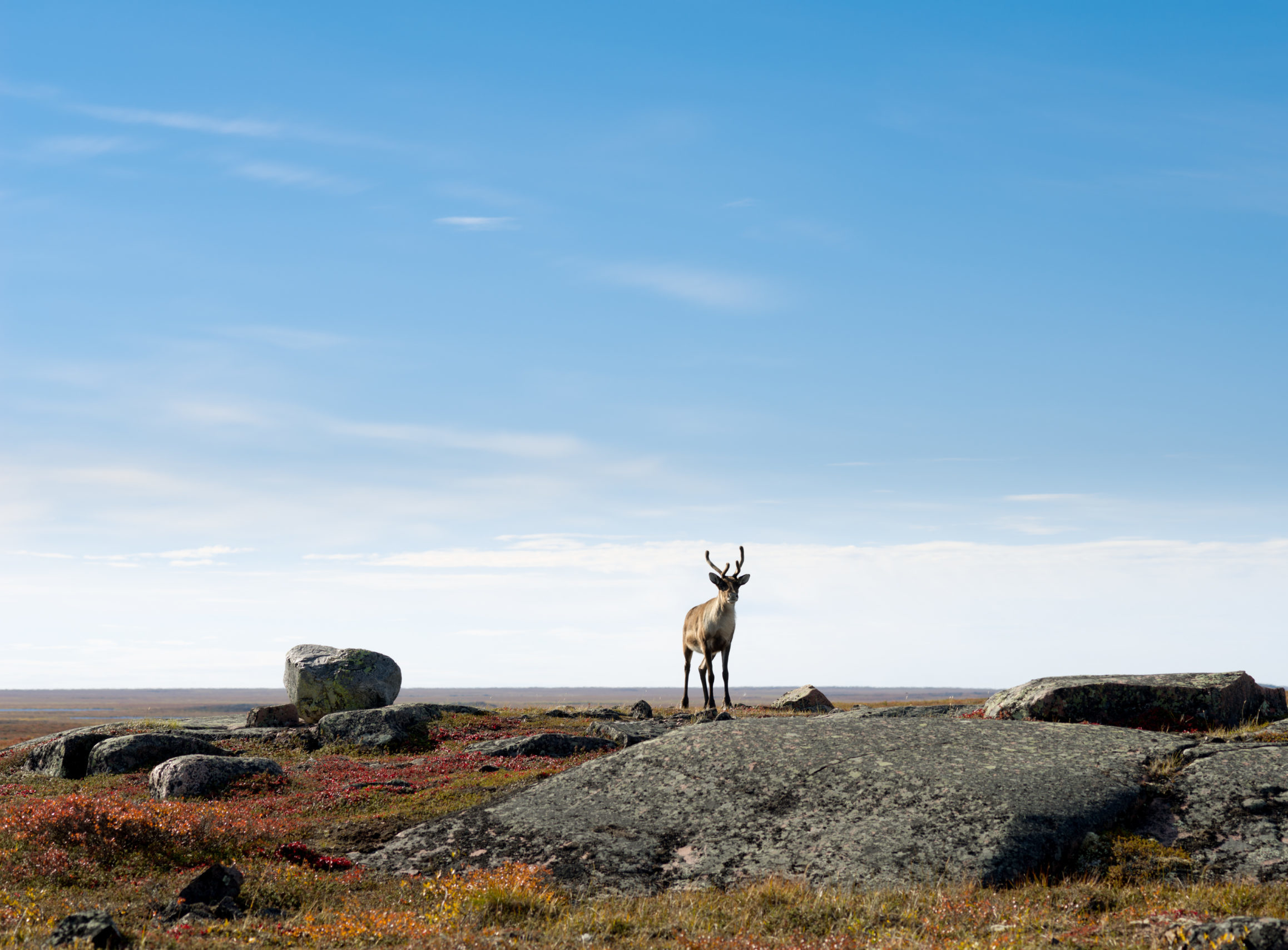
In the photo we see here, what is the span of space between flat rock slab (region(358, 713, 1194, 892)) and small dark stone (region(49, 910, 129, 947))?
4801mm

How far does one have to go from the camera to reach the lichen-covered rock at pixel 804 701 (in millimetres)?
41406

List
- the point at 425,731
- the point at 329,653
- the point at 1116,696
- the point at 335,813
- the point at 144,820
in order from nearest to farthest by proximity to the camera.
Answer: the point at 144,820, the point at 335,813, the point at 1116,696, the point at 425,731, the point at 329,653

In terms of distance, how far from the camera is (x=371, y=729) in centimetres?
3020

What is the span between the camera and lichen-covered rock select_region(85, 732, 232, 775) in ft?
85.5

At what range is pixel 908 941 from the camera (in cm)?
979

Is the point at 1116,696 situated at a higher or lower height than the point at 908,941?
higher

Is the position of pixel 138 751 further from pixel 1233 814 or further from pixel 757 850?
pixel 1233 814

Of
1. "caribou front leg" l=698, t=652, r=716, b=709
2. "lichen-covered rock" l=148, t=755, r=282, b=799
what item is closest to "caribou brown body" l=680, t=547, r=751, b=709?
"caribou front leg" l=698, t=652, r=716, b=709

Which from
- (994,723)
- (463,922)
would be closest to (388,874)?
(463,922)

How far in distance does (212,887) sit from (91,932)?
2700 mm

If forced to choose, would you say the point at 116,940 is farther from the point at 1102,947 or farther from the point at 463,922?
the point at 1102,947

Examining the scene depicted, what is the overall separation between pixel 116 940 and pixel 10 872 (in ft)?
19.2

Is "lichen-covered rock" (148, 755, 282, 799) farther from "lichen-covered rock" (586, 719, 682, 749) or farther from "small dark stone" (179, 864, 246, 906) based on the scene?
"small dark stone" (179, 864, 246, 906)

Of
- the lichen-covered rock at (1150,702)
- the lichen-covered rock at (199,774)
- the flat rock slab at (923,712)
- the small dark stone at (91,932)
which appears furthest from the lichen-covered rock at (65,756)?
the lichen-covered rock at (1150,702)
